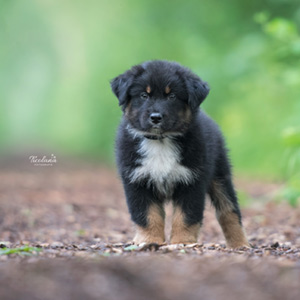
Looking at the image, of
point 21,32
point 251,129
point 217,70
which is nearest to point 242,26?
point 217,70

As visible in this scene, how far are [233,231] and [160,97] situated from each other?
1615mm

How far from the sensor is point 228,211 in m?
6.90

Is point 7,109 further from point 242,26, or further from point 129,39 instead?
point 242,26

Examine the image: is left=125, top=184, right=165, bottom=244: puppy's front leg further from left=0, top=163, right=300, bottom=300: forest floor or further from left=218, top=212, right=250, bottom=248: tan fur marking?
left=218, top=212, right=250, bottom=248: tan fur marking

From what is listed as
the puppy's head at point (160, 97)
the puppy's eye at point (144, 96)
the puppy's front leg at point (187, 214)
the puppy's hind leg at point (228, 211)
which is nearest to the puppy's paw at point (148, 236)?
the puppy's front leg at point (187, 214)

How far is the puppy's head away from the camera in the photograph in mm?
6172

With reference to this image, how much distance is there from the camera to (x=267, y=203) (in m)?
11.0

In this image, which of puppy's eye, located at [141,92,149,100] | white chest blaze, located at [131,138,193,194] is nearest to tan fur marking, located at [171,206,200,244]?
white chest blaze, located at [131,138,193,194]

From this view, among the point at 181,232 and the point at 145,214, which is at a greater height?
the point at 145,214

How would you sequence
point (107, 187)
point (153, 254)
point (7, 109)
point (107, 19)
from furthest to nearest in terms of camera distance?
point (7, 109) < point (107, 19) < point (107, 187) < point (153, 254)

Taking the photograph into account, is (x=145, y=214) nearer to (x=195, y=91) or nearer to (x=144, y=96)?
(x=144, y=96)

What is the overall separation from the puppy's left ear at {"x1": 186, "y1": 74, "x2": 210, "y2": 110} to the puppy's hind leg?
1056 mm

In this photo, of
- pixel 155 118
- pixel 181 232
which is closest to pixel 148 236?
pixel 181 232

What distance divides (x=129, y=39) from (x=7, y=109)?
820 inches
